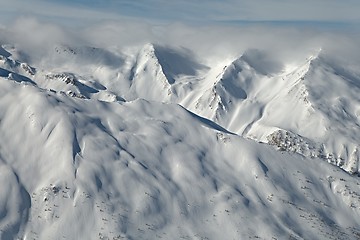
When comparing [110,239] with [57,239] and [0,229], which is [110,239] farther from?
[0,229]

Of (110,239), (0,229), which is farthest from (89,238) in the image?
(0,229)

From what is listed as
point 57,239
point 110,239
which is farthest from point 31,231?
point 110,239

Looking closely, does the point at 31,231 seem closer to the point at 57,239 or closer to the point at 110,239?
the point at 57,239

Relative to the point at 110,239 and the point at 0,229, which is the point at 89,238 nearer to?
the point at 110,239

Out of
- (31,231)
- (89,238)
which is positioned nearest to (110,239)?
(89,238)

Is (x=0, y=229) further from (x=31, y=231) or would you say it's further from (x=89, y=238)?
(x=89, y=238)
